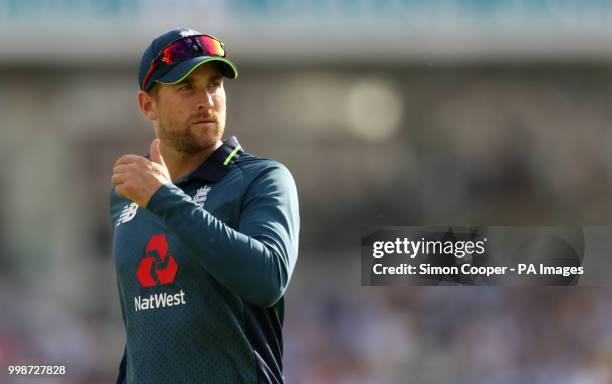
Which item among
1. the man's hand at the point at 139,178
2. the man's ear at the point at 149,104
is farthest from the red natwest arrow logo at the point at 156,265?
the man's ear at the point at 149,104

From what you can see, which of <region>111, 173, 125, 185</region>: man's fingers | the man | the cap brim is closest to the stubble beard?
the man

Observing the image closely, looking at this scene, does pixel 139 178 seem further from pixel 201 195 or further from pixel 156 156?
pixel 201 195

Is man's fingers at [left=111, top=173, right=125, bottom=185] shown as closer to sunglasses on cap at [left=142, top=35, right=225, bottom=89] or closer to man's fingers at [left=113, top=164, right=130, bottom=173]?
man's fingers at [left=113, top=164, right=130, bottom=173]

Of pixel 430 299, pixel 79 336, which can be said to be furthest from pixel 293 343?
pixel 79 336

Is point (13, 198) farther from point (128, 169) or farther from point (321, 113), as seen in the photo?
point (128, 169)

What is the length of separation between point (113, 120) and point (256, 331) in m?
7.22

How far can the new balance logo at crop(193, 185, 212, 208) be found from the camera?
8.00ft

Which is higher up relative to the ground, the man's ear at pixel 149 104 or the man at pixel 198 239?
the man's ear at pixel 149 104

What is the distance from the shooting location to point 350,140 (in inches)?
374

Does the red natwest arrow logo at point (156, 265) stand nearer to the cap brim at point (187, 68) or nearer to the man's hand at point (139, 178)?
the man's hand at point (139, 178)

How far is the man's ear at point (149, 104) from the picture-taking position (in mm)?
2602

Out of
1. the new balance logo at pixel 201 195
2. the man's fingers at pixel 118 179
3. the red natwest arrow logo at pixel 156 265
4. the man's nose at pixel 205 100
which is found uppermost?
the man's nose at pixel 205 100

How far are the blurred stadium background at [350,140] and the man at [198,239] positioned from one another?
6388mm

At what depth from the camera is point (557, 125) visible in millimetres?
9789
